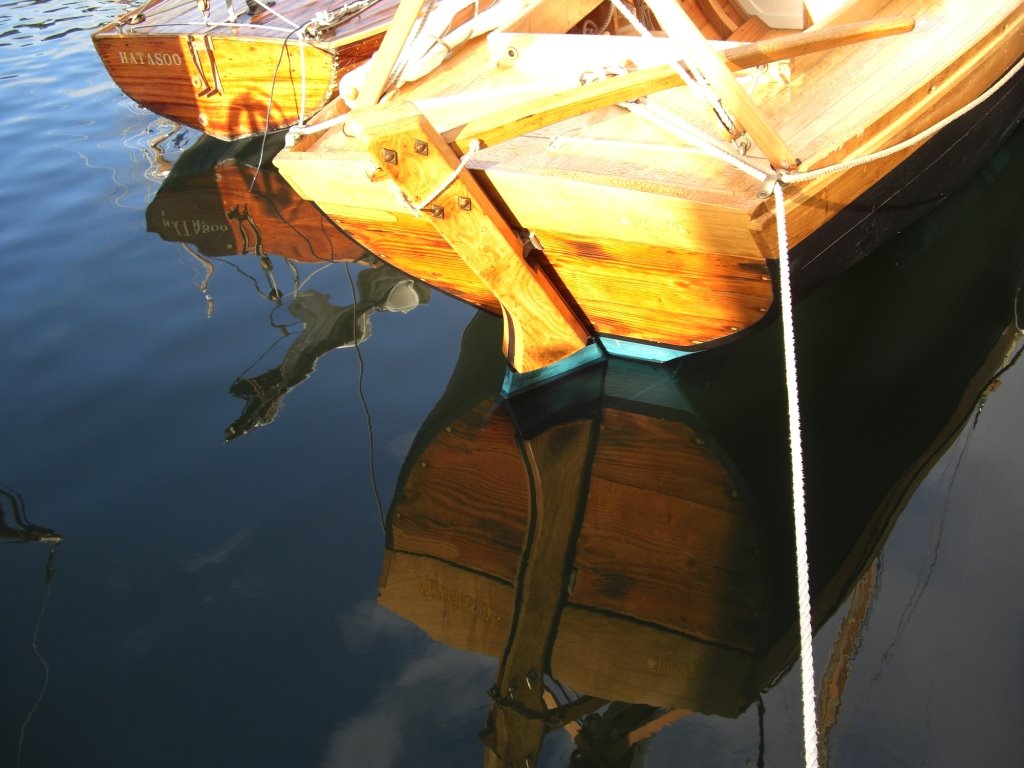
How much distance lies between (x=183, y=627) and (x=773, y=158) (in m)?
2.15

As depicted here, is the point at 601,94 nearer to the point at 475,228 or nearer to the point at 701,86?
the point at 701,86

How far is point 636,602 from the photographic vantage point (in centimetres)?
277

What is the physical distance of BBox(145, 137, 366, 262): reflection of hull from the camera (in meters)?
5.14

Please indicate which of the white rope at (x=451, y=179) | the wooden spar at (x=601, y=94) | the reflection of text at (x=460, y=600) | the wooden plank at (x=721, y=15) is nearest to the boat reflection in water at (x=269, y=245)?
the reflection of text at (x=460, y=600)

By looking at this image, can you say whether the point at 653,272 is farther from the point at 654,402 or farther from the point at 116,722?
the point at 116,722

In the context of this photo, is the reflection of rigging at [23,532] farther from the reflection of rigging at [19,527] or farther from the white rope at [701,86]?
the white rope at [701,86]

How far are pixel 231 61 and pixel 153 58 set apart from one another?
0.62 metres

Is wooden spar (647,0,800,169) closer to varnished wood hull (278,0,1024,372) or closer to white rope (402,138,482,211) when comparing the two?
varnished wood hull (278,0,1024,372)

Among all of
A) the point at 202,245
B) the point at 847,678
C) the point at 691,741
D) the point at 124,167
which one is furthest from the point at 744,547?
the point at 124,167

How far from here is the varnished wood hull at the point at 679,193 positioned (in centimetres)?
274

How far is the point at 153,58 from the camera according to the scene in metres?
6.16

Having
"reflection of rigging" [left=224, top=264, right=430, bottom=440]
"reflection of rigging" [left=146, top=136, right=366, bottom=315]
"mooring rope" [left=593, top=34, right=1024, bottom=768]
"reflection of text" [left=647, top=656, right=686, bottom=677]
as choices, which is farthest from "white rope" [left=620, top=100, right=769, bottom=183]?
"reflection of rigging" [left=146, top=136, right=366, bottom=315]

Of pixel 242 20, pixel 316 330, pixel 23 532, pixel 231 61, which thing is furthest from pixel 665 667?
pixel 242 20

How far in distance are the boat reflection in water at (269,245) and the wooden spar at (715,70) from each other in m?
2.07
